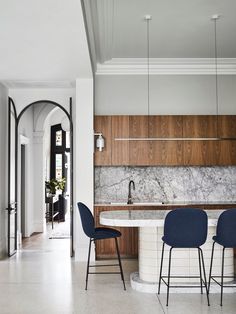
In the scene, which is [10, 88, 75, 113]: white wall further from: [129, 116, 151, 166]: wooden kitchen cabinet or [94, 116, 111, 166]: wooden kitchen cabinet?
[129, 116, 151, 166]: wooden kitchen cabinet

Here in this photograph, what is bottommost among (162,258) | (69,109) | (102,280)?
(102,280)

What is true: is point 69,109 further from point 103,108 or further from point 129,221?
point 129,221

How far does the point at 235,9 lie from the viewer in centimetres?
468

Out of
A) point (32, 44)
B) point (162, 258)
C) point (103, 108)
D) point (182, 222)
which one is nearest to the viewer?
point (182, 222)

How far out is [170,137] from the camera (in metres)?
6.31

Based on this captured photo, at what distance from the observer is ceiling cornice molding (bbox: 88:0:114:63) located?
447cm

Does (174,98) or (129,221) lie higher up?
(174,98)

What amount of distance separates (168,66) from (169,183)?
6.71 feet

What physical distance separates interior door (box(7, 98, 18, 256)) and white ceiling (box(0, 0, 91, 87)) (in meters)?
0.58

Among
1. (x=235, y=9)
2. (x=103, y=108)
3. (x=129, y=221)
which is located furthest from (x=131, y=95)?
(x=129, y=221)

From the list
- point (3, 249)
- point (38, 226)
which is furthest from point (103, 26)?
point (38, 226)

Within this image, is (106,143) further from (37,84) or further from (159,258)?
(159,258)

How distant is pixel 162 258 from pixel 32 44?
9.61 ft

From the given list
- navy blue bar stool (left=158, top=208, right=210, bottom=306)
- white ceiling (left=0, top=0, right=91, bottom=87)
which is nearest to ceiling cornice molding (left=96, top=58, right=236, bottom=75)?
white ceiling (left=0, top=0, right=91, bottom=87)
